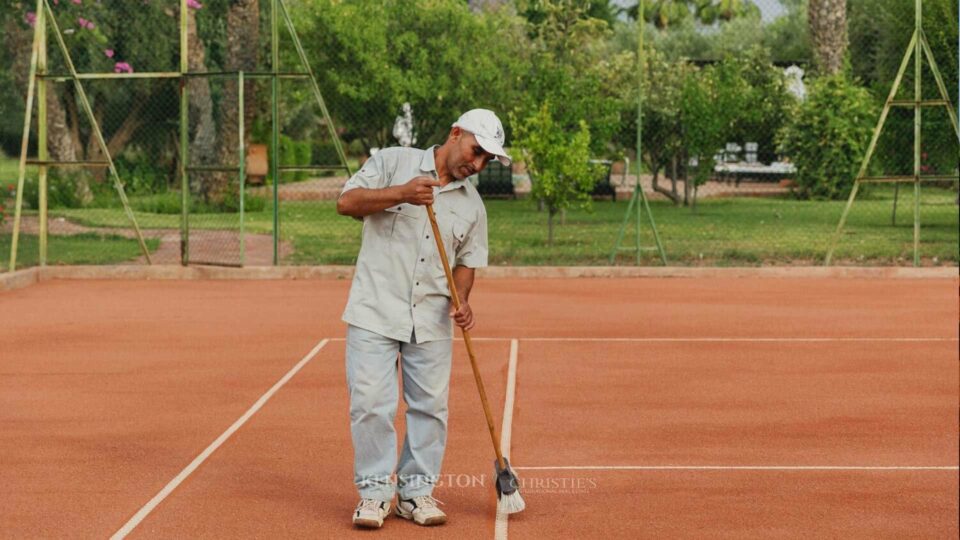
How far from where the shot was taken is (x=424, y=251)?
679cm

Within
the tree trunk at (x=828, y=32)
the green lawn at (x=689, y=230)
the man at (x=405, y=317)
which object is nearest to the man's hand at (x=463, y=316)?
the man at (x=405, y=317)

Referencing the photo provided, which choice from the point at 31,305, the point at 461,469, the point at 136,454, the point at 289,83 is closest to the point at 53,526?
the point at 136,454

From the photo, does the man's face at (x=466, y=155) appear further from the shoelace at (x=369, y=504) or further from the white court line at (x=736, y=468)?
the white court line at (x=736, y=468)

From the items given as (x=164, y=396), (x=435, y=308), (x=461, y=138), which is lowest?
(x=164, y=396)

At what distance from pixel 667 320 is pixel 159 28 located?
68.2 ft

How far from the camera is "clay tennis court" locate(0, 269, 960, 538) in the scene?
706 cm

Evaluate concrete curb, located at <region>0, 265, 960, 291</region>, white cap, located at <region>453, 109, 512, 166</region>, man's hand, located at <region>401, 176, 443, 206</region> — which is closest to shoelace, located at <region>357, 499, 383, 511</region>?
man's hand, located at <region>401, 176, 443, 206</region>

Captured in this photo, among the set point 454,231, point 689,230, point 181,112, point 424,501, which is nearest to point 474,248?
point 454,231

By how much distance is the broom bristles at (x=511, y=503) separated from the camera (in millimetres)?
6887

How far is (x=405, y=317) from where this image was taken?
674 cm

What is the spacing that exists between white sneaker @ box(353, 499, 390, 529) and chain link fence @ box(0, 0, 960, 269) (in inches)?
452

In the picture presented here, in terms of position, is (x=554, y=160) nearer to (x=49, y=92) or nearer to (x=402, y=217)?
(x=402, y=217)

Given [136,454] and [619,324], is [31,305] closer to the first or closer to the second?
[619,324]

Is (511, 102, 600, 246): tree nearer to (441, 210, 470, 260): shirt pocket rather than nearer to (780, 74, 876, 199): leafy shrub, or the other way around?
(780, 74, 876, 199): leafy shrub
